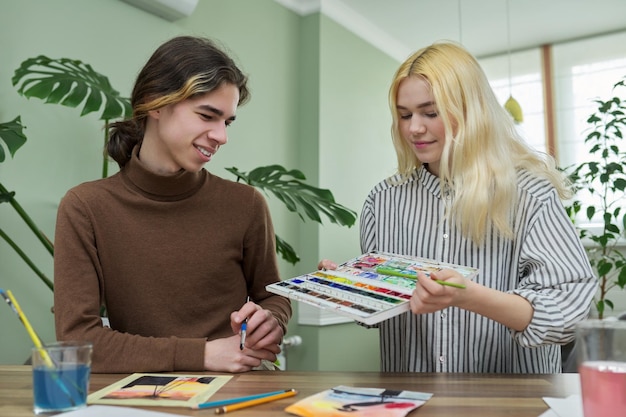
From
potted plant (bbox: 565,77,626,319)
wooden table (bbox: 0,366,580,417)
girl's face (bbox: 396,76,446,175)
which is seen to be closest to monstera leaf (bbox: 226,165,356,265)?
girl's face (bbox: 396,76,446,175)

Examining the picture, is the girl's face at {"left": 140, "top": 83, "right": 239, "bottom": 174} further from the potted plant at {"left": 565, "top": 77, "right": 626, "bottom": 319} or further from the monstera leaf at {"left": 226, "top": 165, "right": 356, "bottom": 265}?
the potted plant at {"left": 565, "top": 77, "right": 626, "bottom": 319}

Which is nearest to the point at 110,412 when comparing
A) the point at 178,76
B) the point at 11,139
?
the point at 178,76

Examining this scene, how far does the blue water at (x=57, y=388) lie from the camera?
0.80m

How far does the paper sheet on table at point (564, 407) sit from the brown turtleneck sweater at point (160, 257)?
0.67 m

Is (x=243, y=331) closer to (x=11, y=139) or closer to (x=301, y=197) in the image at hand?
(x=11, y=139)

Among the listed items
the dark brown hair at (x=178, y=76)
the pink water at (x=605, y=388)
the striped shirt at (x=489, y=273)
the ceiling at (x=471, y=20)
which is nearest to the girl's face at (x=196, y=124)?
the dark brown hair at (x=178, y=76)

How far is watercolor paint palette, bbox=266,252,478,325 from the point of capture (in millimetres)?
967

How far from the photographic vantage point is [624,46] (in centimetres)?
468

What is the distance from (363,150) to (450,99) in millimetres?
3154

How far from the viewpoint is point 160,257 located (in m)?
1.40

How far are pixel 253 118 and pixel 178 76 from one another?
2100 millimetres

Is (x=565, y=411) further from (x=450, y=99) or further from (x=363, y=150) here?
(x=363, y=150)

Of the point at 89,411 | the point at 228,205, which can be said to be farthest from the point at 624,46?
the point at 89,411

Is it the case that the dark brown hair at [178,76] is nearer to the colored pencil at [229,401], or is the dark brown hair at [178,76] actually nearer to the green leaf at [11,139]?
the green leaf at [11,139]
